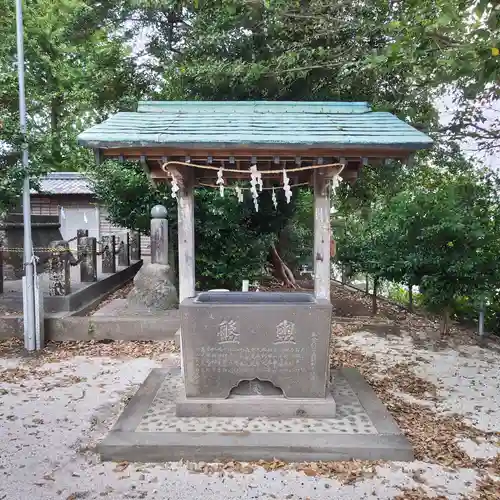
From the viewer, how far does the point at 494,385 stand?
6.43 metres

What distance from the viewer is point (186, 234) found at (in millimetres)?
5402

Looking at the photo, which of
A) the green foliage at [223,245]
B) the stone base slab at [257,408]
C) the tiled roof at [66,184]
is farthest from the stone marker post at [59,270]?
the tiled roof at [66,184]

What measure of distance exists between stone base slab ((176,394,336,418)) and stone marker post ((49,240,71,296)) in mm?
5099

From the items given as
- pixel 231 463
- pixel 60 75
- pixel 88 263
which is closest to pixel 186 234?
pixel 231 463

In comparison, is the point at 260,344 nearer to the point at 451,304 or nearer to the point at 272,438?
the point at 272,438

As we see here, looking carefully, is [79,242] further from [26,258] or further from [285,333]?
[285,333]

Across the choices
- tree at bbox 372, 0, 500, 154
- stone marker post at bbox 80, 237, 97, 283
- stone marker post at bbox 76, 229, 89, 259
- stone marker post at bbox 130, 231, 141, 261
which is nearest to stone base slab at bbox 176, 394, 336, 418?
tree at bbox 372, 0, 500, 154

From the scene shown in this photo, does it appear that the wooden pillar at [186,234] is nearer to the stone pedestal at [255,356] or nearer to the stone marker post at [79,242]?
the stone pedestal at [255,356]

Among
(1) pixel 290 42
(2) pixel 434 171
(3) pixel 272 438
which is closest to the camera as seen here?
(3) pixel 272 438

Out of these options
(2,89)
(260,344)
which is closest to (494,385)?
(260,344)

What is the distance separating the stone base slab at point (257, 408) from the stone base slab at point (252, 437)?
0.06m

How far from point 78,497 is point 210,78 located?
823 centimetres

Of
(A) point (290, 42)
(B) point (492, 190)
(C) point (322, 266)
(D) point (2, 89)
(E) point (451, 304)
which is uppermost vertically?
(A) point (290, 42)

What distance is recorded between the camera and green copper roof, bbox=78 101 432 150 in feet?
15.1
